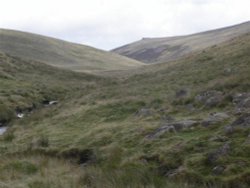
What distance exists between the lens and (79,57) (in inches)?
6353

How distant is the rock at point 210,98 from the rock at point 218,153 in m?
7.20

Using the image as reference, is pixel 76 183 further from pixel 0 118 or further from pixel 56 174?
pixel 0 118

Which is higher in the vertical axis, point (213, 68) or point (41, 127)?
point (213, 68)

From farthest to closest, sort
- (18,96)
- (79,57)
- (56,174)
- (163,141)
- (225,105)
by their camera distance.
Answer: (79,57) → (18,96) → (225,105) → (163,141) → (56,174)

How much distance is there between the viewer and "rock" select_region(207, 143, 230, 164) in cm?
1294

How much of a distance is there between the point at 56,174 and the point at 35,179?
0.94 meters

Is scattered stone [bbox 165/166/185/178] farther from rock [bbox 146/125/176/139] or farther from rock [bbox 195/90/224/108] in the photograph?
rock [bbox 195/90/224/108]

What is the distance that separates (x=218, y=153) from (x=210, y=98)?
8415 millimetres

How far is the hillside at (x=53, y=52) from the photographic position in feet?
463

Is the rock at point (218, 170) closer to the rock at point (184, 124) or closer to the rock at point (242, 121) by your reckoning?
the rock at point (242, 121)

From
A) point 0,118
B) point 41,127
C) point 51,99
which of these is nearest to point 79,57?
point 51,99

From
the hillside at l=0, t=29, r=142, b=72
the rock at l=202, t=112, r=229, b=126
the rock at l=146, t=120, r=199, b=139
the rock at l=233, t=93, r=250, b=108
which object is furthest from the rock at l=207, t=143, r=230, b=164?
the hillside at l=0, t=29, r=142, b=72

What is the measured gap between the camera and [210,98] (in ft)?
69.9

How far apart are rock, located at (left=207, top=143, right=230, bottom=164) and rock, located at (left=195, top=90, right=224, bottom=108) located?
283 inches
